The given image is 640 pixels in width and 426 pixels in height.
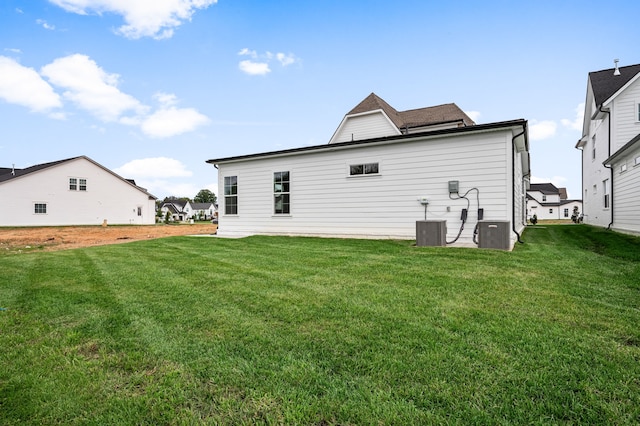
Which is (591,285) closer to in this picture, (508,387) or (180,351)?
(508,387)

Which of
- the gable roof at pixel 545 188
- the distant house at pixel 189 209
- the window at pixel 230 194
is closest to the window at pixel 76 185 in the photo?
the window at pixel 230 194

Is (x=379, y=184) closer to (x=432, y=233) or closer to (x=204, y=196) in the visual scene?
(x=432, y=233)

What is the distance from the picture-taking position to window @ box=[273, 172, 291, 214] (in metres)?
11.2

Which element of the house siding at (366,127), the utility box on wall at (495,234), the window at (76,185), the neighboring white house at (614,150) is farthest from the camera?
the window at (76,185)

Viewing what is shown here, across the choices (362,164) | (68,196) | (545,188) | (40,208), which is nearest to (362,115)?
(362,164)

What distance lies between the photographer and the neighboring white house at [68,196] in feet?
78.6

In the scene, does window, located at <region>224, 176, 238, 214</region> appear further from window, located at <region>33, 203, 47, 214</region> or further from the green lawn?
window, located at <region>33, 203, 47, 214</region>

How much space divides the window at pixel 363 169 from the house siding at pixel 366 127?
7.00 m

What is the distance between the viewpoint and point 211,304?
3.28m

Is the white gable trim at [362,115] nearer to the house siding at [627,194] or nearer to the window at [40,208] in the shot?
the house siding at [627,194]

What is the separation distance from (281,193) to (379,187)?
3642 mm

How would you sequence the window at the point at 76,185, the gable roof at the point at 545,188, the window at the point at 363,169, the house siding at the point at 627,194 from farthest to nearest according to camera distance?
the gable roof at the point at 545,188, the window at the point at 76,185, the window at the point at 363,169, the house siding at the point at 627,194

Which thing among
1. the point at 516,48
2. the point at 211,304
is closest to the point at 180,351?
the point at 211,304

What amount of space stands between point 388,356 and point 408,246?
18.8 feet
